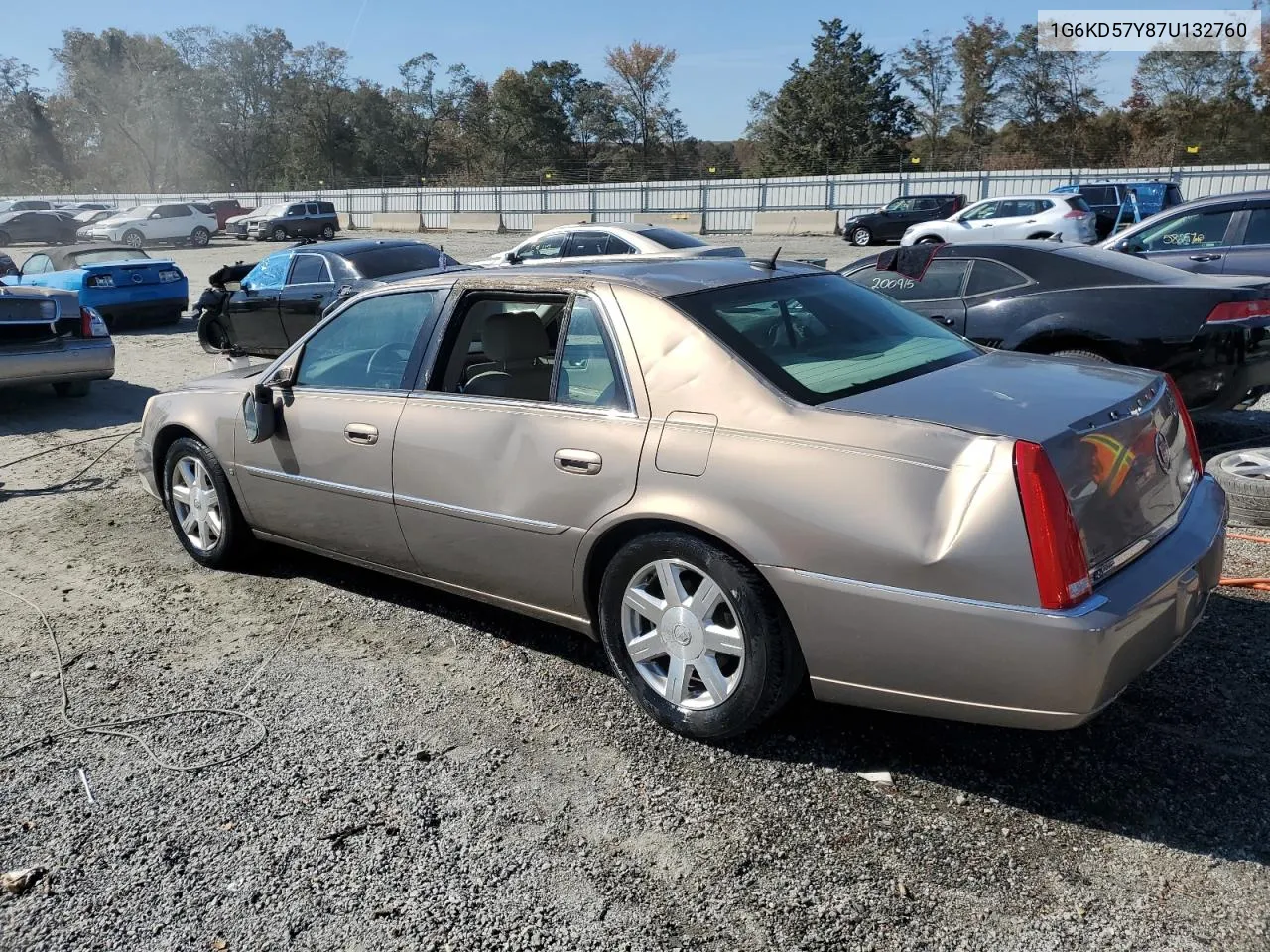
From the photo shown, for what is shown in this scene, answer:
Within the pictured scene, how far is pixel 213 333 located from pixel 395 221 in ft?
115

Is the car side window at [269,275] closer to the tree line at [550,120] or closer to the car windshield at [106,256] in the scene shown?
the car windshield at [106,256]

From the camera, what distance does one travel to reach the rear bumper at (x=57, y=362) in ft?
30.0

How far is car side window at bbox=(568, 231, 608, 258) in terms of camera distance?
14.1 m

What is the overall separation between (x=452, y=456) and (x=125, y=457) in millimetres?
5116

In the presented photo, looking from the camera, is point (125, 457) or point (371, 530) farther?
point (125, 457)

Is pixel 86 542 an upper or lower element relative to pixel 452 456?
lower

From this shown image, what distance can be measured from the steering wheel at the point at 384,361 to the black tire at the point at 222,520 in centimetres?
116

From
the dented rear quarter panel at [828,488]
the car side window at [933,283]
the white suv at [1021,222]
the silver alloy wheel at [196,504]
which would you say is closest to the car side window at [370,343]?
the silver alloy wheel at [196,504]

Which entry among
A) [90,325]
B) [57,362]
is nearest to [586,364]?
[57,362]

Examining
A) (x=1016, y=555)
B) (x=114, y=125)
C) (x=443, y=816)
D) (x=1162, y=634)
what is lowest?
(x=443, y=816)

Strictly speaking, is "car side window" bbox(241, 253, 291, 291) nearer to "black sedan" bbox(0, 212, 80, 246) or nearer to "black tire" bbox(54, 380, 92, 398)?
"black tire" bbox(54, 380, 92, 398)

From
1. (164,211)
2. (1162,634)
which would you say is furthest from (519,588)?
(164,211)

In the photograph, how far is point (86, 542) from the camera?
5.97 meters

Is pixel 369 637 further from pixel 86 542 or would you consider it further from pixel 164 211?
pixel 164 211
